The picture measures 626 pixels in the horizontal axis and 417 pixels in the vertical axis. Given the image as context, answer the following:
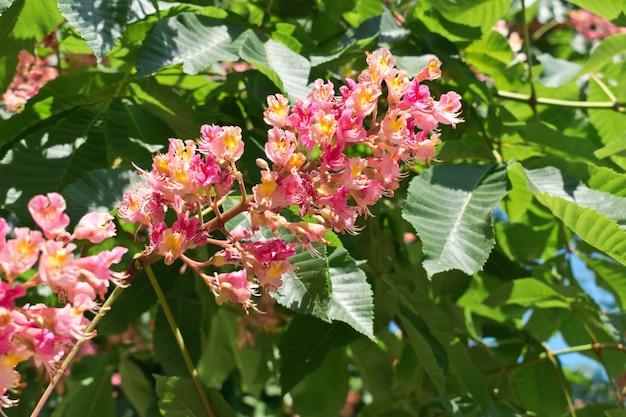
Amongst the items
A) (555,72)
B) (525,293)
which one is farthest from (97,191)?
(555,72)

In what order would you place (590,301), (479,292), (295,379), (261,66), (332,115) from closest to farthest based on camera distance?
(332,115) → (261,66) → (295,379) → (590,301) → (479,292)

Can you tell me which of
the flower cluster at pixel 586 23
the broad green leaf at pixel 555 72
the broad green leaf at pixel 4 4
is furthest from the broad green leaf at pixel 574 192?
the flower cluster at pixel 586 23

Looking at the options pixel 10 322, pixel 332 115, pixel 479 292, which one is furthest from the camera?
pixel 479 292

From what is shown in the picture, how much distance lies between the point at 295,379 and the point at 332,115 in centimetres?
73

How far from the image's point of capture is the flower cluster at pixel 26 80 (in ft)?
5.97

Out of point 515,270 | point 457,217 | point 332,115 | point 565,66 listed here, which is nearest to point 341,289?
point 457,217

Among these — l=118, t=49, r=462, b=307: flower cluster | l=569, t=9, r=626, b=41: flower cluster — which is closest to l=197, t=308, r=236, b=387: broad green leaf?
l=118, t=49, r=462, b=307: flower cluster

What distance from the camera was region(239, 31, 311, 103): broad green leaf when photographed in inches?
56.2

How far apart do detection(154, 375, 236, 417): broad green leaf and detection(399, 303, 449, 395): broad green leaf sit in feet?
1.38

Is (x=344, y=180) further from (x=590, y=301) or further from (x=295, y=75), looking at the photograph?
(x=590, y=301)

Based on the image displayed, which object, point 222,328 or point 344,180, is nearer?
point 344,180

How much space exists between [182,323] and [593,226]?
912 mm

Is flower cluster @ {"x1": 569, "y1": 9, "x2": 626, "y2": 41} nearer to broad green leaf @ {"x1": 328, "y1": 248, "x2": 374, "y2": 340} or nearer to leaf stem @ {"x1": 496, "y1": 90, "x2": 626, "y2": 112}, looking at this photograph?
leaf stem @ {"x1": 496, "y1": 90, "x2": 626, "y2": 112}

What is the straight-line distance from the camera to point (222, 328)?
8.27 feet
